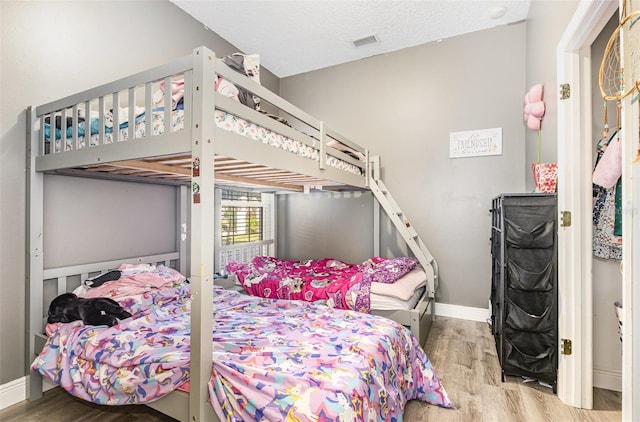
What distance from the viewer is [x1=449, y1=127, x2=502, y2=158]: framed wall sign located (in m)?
3.12

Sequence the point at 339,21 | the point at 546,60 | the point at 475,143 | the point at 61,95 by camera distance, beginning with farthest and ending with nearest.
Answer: the point at 475,143
the point at 339,21
the point at 546,60
the point at 61,95

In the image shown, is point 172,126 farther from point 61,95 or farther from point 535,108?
point 535,108

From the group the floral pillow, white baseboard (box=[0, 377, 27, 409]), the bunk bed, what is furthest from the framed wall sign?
white baseboard (box=[0, 377, 27, 409])

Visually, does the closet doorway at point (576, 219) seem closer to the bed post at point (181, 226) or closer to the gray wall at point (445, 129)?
the gray wall at point (445, 129)

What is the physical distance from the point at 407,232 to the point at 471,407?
1605 mm

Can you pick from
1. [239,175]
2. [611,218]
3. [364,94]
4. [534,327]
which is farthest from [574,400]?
[364,94]

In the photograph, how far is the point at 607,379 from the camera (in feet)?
6.24

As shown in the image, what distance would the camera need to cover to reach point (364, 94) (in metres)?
3.77

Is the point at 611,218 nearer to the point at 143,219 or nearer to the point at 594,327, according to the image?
the point at 594,327

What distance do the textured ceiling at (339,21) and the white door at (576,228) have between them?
1.42m

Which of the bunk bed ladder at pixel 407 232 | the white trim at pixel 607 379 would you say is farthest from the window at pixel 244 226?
the white trim at pixel 607 379

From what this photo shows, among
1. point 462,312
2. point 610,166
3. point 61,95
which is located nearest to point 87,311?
point 61,95

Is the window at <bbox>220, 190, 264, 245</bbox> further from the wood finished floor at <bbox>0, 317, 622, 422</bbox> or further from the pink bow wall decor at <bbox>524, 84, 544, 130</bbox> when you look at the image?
the pink bow wall decor at <bbox>524, 84, 544, 130</bbox>

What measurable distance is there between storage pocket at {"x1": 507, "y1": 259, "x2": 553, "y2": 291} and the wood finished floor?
62 centimetres
